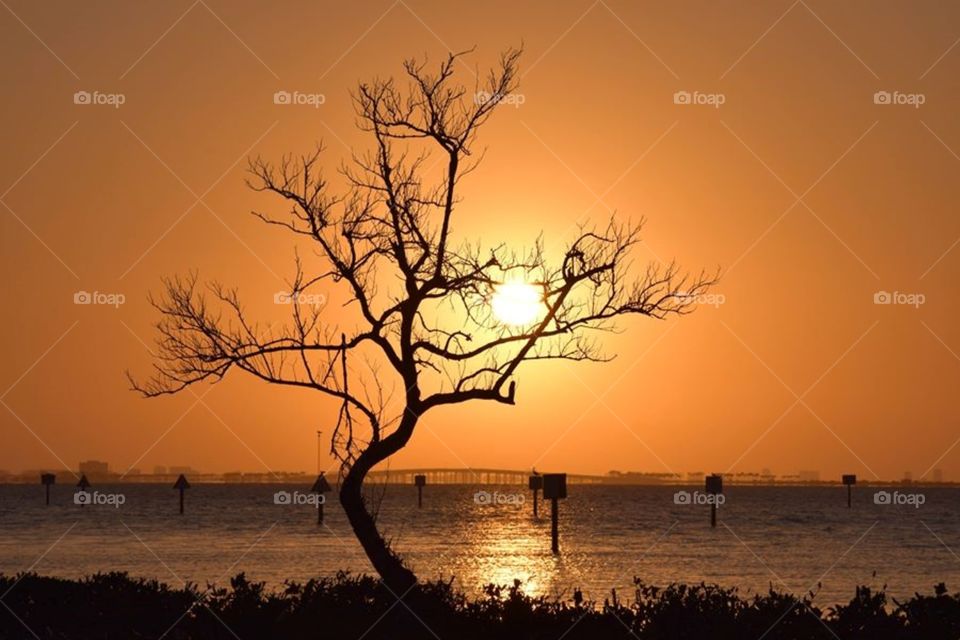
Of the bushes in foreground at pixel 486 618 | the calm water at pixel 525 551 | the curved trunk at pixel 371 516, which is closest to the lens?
the bushes in foreground at pixel 486 618

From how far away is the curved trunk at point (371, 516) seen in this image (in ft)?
57.1

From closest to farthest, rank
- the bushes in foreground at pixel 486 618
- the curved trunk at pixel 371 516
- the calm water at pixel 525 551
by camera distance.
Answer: the bushes in foreground at pixel 486 618, the curved trunk at pixel 371 516, the calm water at pixel 525 551

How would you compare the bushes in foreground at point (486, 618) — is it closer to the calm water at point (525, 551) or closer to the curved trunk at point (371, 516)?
the curved trunk at point (371, 516)

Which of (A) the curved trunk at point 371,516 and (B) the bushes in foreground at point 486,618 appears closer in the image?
(B) the bushes in foreground at point 486,618

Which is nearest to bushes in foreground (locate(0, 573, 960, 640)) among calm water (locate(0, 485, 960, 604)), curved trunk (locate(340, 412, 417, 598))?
curved trunk (locate(340, 412, 417, 598))

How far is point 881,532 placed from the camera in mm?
89062

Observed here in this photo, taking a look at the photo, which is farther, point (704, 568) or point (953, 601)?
point (704, 568)

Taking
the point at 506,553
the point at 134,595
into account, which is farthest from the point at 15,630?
the point at 506,553

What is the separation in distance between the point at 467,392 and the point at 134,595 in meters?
5.63

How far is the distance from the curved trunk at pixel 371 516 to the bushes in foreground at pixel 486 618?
353mm

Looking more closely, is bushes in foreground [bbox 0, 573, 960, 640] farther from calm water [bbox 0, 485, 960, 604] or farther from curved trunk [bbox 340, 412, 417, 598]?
calm water [bbox 0, 485, 960, 604]

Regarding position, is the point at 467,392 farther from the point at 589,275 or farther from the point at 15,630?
the point at 15,630

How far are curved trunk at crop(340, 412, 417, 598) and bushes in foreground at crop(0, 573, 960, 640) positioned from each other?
13.9 inches

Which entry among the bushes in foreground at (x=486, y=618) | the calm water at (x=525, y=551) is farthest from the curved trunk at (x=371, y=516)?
the calm water at (x=525, y=551)
